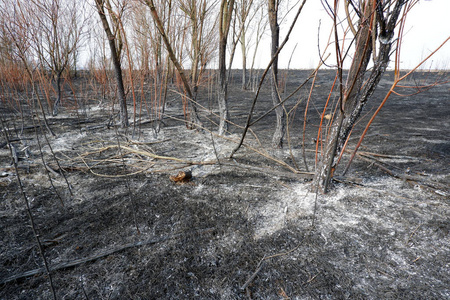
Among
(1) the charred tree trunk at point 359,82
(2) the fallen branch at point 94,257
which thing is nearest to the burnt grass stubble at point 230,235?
(2) the fallen branch at point 94,257

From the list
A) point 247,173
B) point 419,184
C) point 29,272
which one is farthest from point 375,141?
point 29,272

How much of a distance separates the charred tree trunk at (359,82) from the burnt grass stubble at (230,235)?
37cm

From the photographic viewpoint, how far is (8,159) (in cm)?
323

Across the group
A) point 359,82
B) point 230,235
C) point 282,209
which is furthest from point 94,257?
point 359,82

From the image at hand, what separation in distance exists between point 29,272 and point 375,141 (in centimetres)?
451

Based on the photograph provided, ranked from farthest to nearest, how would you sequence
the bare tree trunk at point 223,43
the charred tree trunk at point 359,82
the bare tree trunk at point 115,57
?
the bare tree trunk at point 115,57
the bare tree trunk at point 223,43
the charred tree trunk at point 359,82

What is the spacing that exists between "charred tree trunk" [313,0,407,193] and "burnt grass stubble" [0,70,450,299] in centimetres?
37

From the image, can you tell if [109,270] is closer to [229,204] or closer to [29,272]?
[29,272]

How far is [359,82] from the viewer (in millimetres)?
1789

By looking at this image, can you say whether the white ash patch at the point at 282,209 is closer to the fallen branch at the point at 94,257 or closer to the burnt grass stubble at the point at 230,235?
the burnt grass stubble at the point at 230,235

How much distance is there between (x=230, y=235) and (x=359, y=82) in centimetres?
149

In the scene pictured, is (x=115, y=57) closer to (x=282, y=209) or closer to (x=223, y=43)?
(x=223, y=43)

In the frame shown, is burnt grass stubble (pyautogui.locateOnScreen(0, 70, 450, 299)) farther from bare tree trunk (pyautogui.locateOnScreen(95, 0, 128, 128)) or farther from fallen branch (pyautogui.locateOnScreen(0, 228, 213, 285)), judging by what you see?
bare tree trunk (pyautogui.locateOnScreen(95, 0, 128, 128))

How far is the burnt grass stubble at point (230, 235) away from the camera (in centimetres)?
131
